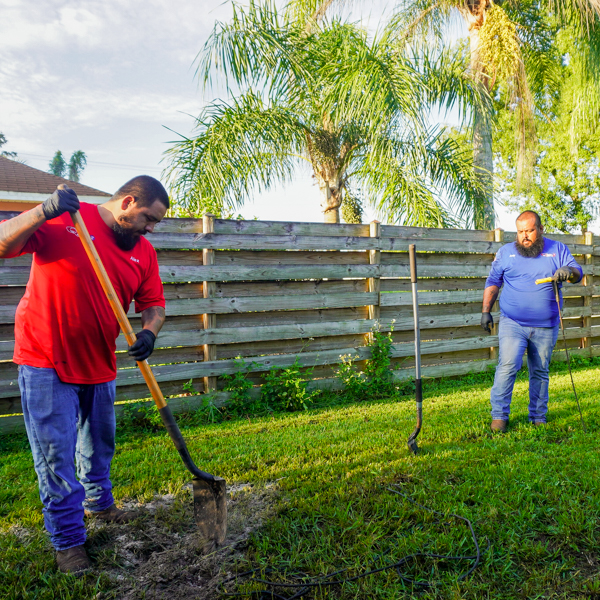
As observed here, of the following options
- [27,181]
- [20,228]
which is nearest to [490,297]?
[20,228]

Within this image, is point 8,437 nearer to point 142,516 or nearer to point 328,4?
point 142,516

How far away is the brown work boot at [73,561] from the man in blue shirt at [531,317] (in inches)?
142

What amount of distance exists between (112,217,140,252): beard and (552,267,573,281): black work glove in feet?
12.1

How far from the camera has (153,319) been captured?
3072 mm

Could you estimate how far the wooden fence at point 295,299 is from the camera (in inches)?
211

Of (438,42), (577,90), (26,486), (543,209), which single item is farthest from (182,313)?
(543,209)

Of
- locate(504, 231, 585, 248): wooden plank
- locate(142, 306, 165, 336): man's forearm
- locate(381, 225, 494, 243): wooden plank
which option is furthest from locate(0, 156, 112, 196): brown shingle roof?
locate(142, 306, 165, 336): man's forearm

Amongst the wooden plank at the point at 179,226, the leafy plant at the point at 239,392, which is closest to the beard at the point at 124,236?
the wooden plank at the point at 179,226

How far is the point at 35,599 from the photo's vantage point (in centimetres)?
230

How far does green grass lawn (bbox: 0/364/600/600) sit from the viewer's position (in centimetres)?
242

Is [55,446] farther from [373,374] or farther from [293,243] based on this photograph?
[373,374]

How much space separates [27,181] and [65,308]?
44.2 ft

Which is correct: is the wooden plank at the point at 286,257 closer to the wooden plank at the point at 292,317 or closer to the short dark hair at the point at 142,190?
the wooden plank at the point at 292,317

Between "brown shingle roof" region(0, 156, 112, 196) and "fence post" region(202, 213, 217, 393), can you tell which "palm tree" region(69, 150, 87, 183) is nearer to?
"brown shingle roof" region(0, 156, 112, 196)
